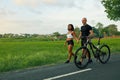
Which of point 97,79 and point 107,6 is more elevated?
point 107,6

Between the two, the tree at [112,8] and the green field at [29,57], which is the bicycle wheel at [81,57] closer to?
the green field at [29,57]

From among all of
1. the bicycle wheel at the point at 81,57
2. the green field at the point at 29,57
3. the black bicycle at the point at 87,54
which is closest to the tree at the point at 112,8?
the green field at the point at 29,57

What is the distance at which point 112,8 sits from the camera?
150 ft

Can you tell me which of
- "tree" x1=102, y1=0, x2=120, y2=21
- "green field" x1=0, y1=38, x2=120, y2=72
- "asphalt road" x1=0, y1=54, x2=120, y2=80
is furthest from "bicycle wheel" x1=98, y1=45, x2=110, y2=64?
"tree" x1=102, y1=0, x2=120, y2=21

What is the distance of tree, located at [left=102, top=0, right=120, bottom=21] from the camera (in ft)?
149

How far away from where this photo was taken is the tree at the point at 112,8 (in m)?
45.3

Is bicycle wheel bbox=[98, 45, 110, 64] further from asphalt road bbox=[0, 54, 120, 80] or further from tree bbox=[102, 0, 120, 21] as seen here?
tree bbox=[102, 0, 120, 21]

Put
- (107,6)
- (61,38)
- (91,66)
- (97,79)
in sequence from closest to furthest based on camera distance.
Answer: (97,79)
(91,66)
(107,6)
(61,38)

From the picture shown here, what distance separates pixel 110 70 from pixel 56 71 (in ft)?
6.40

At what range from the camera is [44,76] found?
426 inches

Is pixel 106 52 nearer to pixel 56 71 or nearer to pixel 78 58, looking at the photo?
pixel 78 58

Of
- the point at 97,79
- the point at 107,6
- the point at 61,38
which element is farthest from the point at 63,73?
the point at 61,38

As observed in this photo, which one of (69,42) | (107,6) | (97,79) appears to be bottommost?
(97,79)

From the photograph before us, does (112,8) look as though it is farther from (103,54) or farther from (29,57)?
(103,54)
